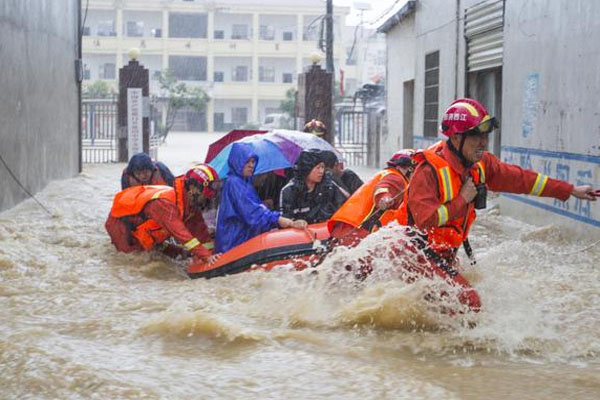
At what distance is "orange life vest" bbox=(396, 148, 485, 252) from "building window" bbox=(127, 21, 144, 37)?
55935 millimetres

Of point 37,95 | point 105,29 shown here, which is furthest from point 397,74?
point 105,29

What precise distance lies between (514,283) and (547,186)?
40.4 inches

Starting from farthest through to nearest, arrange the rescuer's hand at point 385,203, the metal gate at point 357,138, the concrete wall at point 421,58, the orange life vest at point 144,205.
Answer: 1. the metal gate at point 357,138
2. the concrete wall at point 421,58
3. the orange life vest at point 144,205
4. the rescuer's hand at point 385,203

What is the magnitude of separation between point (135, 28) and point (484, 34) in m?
48.7

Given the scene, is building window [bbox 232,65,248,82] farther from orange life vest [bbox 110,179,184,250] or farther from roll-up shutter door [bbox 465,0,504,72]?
orange life vest [bbox 110,179,184,250]

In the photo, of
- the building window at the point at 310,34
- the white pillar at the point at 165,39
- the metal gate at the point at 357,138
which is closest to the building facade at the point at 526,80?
the metal gate at the point at 357,138

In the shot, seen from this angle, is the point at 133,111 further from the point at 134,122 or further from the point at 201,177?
the point at 201,177

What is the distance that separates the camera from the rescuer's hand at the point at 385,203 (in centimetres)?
728

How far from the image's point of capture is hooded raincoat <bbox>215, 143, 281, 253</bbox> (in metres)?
8.70

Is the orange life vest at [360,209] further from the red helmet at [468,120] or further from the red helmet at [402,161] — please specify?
the red helmet at [468,120]

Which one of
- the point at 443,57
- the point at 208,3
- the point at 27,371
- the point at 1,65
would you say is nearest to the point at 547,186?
the point at 27,371

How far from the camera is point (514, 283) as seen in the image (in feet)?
23.7

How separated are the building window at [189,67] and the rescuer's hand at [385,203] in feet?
178

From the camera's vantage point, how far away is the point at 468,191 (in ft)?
19.4
